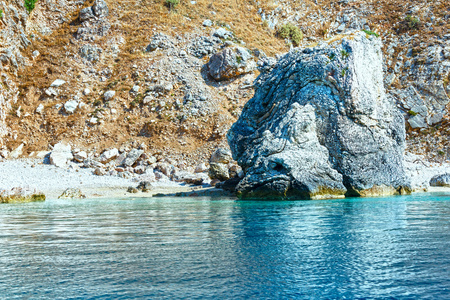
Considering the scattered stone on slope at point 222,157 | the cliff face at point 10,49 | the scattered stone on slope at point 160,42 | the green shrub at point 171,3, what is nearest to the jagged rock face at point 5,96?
the cliff face at point 10,49

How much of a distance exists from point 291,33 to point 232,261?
160 ft

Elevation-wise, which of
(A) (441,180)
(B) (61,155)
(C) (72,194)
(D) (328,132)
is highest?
(D) (328,132)

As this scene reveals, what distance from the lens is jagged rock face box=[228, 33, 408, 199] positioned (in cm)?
1861

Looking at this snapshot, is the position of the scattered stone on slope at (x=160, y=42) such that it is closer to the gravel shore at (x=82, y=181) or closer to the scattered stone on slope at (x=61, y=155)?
the scattered stone on slope at (x=61, y=155)

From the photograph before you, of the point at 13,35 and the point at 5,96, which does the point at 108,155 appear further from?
the point at 13,35

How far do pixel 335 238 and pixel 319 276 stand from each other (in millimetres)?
2760

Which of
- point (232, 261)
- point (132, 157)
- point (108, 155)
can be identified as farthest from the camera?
point (108, 155)

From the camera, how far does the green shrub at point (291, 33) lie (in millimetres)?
49625

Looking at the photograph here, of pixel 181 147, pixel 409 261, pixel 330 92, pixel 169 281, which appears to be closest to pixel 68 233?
pixel 169 281

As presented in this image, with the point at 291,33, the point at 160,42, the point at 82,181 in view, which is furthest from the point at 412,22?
the point at 82,181

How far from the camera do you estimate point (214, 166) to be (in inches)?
1091

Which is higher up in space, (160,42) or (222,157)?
(160,42)

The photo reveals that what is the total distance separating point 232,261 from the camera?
5.26m

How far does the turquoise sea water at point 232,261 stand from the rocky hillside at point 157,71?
2566 cm
